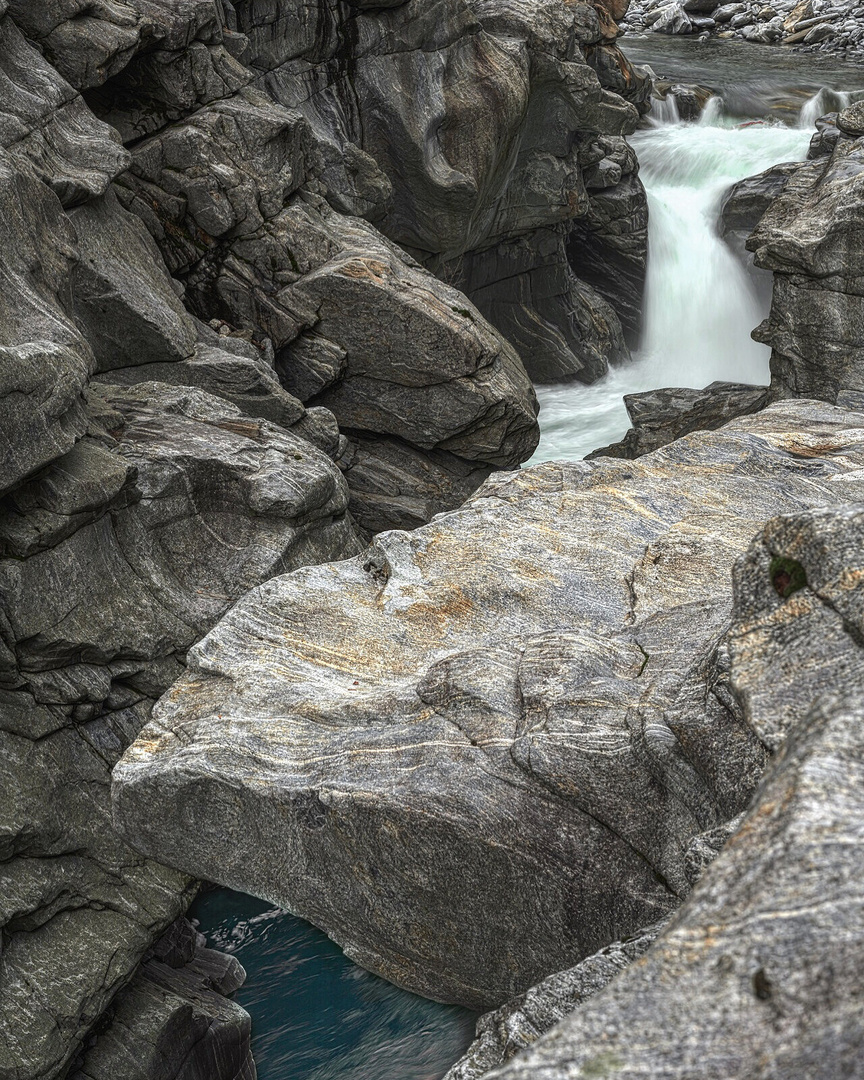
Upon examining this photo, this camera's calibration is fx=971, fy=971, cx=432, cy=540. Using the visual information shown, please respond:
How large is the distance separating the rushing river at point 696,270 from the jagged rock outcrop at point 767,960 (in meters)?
35.5

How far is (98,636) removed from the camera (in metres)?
17.2

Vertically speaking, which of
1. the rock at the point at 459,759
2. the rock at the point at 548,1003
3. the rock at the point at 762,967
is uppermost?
the rock at the point at 762,967

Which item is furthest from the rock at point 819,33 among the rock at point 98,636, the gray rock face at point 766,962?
the gray rock face at point 766,962

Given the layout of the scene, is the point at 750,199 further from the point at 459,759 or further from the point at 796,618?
the point at 796,618

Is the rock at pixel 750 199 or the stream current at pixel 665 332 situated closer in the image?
the stream current at pixel 665 332

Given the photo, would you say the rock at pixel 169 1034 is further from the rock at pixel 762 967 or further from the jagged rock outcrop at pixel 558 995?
the rock at pixel 762 967

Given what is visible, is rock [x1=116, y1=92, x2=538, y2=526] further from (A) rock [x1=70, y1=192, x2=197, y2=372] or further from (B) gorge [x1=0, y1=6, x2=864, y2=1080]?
(A) rock [x1=70, y1=192, x2=197, y2=372]

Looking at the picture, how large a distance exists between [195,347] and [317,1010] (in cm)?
1476

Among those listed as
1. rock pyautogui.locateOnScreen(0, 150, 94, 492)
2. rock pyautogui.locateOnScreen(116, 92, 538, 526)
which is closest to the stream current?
rock pyautogui.locateOnScreen(116, 92, 538, 526)

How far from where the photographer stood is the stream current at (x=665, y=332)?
18.0m

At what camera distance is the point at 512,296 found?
41500 mm

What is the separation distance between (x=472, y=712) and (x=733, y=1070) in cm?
570

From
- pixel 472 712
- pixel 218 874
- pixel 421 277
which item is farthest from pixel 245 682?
pixel 421 277

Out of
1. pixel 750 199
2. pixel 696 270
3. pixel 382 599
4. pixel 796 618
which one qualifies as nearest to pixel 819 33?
pixel 750 199
